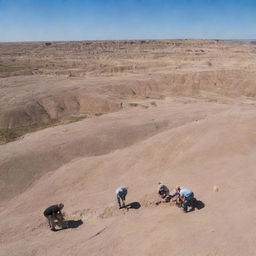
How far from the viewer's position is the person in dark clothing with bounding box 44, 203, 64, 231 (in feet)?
39.6

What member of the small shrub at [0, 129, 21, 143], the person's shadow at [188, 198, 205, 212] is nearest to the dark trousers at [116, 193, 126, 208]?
the person's shadow at [188, 198, 205, 212]

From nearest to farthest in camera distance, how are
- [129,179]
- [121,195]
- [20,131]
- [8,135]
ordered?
[121,195] → [129,179] → [8,135] → [20,131]

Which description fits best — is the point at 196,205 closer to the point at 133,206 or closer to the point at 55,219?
the point at 133,206

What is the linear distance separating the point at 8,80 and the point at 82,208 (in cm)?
4388

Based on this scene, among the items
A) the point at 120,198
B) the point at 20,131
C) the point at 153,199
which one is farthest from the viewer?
the point at 20,131

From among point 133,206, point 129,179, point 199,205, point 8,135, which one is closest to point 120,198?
point 133,206

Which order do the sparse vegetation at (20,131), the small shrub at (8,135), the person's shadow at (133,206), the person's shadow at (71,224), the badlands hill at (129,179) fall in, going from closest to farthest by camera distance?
the badlands hill at (129,179), the person's shadow at (71,224), the person's shadow at (133,206), the small shrub at (8,135), the sparse vegetation at (20,131)

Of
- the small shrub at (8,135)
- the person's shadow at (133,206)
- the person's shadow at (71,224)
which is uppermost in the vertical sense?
the small shrub at (8,135)

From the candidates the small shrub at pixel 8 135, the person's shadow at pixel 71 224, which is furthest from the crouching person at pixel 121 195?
the small shrub at pixel 8 135

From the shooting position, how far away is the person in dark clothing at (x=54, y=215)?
12.1 meters

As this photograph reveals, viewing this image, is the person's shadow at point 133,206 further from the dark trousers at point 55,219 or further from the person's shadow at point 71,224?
the dark trousers at point 55,219

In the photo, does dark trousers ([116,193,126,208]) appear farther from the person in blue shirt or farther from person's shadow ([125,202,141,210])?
the person in blue shirt

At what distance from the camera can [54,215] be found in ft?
39.8

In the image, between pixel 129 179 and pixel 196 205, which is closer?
pixel 196 205
